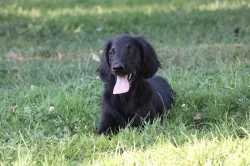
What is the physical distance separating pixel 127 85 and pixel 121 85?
0.07 meters

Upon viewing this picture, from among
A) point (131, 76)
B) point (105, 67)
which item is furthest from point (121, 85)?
point (105, 67)

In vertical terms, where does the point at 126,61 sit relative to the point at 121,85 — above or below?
above

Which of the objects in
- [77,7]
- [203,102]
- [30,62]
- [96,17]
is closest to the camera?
[203,102]

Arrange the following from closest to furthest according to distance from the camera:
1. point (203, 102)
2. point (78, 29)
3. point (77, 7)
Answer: point (203, 102) → point (78, 29) → point (77, 7)

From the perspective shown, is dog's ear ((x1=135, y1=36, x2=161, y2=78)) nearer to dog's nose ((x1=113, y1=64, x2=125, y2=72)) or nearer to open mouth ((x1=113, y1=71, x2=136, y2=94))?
open mouth ((x1=113, y1=71, x2=136, y2=94))

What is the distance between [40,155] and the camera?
185 inches

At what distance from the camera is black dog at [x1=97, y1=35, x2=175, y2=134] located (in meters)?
5.61

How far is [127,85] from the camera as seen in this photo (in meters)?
5.60

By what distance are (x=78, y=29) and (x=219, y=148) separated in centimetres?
776

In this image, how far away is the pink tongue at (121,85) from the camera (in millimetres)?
5551

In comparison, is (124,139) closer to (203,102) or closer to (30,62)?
(203,102)

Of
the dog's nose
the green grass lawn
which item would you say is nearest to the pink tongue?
the dog's nose

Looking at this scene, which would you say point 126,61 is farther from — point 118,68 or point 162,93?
point 162,93

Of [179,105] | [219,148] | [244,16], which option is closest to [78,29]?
[244,16]
